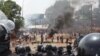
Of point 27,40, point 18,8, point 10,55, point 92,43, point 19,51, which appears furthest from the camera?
point 18,8

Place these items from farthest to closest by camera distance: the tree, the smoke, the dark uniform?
the smoke, the tree, the dark uniform

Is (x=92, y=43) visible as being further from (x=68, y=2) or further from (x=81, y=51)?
(x=68, y=2)

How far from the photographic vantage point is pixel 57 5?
223ft

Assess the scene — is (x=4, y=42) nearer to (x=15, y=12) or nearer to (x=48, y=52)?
(x=48, y=52)

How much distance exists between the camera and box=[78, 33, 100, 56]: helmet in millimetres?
17781

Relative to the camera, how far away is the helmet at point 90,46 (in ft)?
58.3

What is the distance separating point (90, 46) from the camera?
17844mm

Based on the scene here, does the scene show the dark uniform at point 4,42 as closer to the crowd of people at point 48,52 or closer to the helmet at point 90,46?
the crowd of people at point 48,52

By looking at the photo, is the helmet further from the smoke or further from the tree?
the smoke

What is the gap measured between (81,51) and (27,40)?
31.5 metres

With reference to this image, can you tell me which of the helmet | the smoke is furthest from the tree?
the helmet

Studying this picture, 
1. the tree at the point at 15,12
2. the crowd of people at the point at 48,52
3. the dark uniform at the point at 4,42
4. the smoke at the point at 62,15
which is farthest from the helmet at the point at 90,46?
the smoke at the point at 62,15

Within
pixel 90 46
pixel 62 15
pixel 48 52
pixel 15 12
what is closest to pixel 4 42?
pixel 48 52

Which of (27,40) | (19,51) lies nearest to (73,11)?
(27,40)
